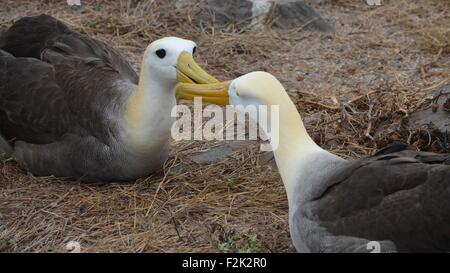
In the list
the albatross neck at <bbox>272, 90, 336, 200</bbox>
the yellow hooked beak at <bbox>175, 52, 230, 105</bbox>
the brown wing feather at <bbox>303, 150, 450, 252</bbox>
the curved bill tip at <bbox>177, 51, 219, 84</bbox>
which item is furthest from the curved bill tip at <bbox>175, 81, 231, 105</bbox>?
the brown wing feather at <bbox>303, 150, 450, 252</bbox>

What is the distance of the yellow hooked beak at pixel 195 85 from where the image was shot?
4875 mm

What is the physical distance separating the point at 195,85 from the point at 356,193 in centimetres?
143

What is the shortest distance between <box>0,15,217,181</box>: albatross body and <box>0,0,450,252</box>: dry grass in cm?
18

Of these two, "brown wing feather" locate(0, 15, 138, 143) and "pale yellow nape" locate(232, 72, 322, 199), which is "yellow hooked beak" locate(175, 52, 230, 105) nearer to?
"pale yellow nape" locate(232, 72, 322, 199)

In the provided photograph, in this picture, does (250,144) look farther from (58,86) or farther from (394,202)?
(394,202)

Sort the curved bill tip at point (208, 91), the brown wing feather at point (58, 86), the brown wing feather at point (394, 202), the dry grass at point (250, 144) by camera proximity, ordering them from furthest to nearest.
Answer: the brown wing feather at point (58, 86)
the dry grass at point (250, 144)
the curved bill tip at point (208, 91)
the brown wing feather at point (394, 202)

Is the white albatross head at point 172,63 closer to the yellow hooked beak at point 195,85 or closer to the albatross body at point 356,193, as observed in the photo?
the yellow hooked beak at point 195,85

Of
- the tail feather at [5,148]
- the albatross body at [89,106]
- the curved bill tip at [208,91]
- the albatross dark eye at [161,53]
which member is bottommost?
the tail feather at [5,148]

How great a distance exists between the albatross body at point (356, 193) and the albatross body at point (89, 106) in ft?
3.05

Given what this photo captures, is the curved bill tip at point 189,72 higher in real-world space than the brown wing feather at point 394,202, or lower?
higher

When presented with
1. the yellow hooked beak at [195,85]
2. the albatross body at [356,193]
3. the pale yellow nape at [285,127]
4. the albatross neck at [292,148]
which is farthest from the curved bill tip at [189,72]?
the albatross neck at [292,148]

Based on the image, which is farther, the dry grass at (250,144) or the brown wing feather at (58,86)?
the brown wing feather at (58,86)

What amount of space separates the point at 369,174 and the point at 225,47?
4.53 meters

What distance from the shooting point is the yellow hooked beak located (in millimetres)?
4875
